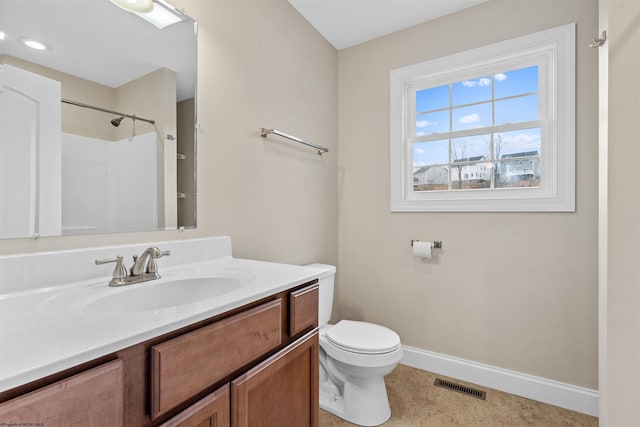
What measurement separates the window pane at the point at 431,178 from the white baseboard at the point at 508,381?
45.8 inches

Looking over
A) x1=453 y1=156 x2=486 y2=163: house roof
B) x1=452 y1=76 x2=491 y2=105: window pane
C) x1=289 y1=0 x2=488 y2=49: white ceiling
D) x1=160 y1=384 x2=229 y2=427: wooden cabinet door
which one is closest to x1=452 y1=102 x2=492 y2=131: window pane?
x1=452 y1=76 x2=491 y2=105: window pane

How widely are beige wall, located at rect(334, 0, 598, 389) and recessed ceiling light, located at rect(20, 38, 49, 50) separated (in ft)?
6.10

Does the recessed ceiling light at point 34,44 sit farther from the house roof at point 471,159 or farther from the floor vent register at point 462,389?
the floor vent register at point 462,389

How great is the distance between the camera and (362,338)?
1647 millimetres

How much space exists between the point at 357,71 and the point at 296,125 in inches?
31.9

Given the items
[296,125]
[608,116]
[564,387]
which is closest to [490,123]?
[608,116]

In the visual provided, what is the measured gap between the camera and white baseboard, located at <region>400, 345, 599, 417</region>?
5.60 ft

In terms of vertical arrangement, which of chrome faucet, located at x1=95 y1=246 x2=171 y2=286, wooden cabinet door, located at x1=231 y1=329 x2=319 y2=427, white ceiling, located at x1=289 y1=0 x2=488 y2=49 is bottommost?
wooden cabinet door, located at x1=231 y1=329 x2=319 y2=427

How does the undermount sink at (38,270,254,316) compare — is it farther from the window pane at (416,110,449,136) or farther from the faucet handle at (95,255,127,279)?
the window pane at (416,110,449,136)

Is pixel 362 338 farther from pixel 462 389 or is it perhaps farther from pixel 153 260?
pixel 153 260

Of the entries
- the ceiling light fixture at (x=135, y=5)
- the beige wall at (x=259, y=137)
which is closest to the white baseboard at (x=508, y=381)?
the beige wall at (x=259, y=137)

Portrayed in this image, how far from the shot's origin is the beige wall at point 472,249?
1703 millimetres

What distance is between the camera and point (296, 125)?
2.03 meters

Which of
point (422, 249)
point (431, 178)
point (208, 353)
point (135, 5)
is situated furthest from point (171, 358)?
point (431, 178)
